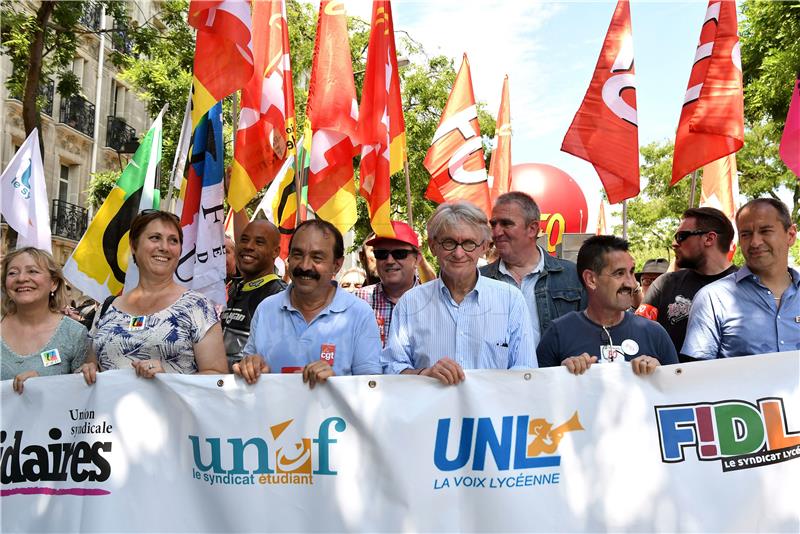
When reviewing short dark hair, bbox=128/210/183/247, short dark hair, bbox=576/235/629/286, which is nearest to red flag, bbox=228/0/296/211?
short dark hair, bbox=128/210/183/247

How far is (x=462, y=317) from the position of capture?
3953 mm

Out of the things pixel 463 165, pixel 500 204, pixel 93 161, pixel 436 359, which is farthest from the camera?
pixel 93 161

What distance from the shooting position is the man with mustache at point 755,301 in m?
4.28

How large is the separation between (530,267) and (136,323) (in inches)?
92.2

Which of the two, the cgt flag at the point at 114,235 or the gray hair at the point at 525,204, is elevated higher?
the cgt flag at the point at 114,235

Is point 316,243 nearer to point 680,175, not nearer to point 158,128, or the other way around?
point 680,175

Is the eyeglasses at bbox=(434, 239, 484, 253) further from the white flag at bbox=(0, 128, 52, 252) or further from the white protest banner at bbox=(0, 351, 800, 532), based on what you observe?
the white flag at bbox=(0, 128, 52, 252)

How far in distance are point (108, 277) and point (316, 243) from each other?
352 cm

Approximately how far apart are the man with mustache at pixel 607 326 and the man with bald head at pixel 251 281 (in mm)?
1857

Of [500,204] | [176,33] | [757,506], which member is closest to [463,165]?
[500,204]

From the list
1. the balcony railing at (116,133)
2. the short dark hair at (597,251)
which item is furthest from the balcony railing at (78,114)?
the short dark hair at (597,251)

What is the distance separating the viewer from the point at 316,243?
4.03 m

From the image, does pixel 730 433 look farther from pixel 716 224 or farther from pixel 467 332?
pixel 716 224

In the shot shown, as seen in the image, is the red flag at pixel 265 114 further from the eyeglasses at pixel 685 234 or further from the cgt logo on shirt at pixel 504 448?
the cgt logo on shirt at pixel 504 448
